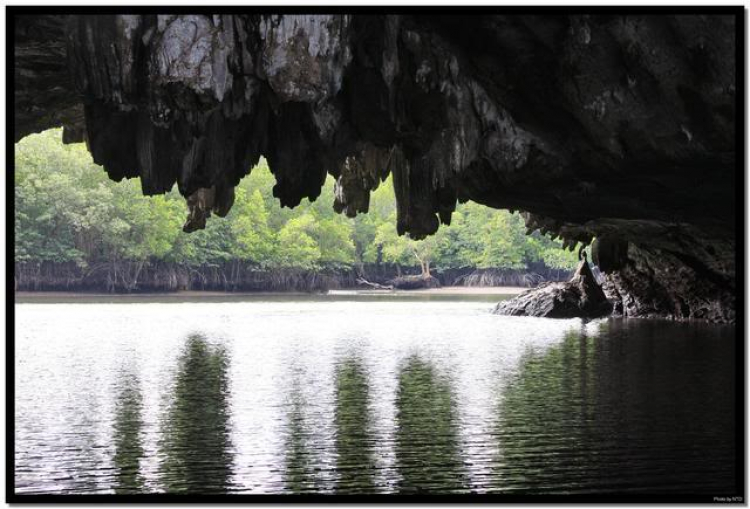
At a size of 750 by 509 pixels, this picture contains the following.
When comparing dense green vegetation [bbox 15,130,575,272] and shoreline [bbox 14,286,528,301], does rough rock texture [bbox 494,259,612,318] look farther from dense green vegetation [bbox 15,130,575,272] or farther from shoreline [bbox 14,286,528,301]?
dense green vegetation [bbox 15,130,575,272]

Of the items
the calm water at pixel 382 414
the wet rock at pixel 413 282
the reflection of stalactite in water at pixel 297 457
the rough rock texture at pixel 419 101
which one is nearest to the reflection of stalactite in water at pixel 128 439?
the calm water at pixel 382 414

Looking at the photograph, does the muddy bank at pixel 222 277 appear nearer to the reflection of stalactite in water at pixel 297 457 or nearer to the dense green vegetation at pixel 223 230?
the dense green vegetation at pixel 223 230

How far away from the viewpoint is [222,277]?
9738 cm

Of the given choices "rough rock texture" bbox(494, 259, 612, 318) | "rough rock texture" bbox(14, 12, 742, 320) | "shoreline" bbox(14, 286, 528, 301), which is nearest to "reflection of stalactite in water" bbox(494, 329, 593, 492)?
"rough rock texture" bbox(14, 12, 742, 320)

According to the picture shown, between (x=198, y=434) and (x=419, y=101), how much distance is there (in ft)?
19.7

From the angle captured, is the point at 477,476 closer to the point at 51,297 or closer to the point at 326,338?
the point at 326,338

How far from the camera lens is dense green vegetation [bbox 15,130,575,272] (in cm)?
8569

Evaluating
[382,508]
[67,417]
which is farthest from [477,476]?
[67,417]

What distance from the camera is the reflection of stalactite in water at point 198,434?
12328mm

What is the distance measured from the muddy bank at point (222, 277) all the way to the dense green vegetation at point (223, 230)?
103 centimetres

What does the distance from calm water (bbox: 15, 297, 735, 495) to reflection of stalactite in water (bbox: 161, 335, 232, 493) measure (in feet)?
0.14

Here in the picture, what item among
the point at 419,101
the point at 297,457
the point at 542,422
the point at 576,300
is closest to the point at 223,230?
the point at 576,300

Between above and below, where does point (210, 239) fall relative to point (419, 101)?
above

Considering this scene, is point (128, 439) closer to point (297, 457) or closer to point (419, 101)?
point (297, 457)
